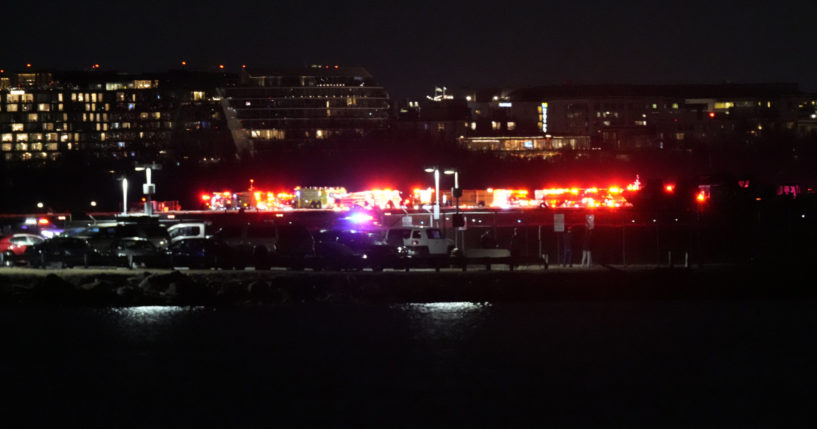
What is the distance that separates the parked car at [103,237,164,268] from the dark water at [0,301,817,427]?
17.0 ft

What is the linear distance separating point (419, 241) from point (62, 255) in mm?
13395

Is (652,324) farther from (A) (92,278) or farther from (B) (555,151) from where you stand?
(B) (555,151)

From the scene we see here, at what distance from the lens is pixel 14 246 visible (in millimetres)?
40031

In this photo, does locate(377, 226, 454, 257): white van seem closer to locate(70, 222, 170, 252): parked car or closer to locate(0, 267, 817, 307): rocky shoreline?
locate(0, 267, 817, 307): rocky shoreline

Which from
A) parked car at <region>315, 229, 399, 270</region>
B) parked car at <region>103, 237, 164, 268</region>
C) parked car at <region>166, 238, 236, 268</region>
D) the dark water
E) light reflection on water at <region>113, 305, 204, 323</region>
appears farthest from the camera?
parked car at <region>103, 237, 164, 268</region>

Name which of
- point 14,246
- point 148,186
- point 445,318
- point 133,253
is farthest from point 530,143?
point 445,318

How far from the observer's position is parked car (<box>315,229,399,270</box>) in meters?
36.4

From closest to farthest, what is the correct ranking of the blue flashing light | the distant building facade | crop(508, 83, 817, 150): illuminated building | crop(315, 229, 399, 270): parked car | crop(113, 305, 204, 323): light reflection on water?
crop(113, 305, 204, 323): light reflection on water → crop(315, 229, 399, 270): parked car → the blue flashing light → crop(508, 83, 817, 150): illuminated building → the distant building facade

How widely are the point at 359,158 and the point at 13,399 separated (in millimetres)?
99454

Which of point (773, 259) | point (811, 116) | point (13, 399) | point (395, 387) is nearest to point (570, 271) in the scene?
point (773, 259)

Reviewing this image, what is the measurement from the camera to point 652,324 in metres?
29.8

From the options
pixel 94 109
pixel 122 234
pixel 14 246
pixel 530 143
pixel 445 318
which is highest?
pixel 94 109

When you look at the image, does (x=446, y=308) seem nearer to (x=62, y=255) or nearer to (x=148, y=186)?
(x=62, y=255)

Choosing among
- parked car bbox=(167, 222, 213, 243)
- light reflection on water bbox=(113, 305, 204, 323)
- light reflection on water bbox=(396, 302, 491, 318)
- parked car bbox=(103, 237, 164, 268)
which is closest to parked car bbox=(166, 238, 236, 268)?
parked car bbox=(103, 237, 164, 268)
